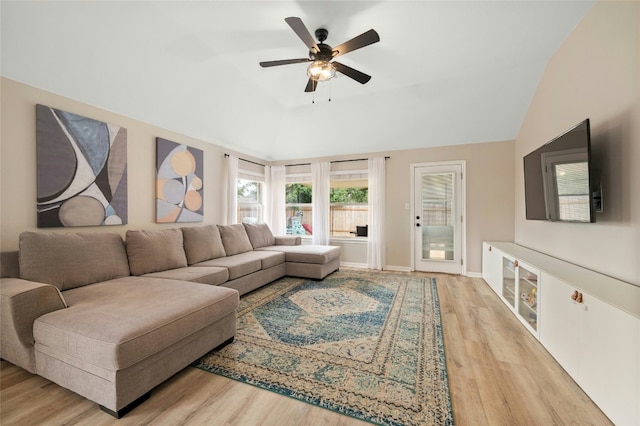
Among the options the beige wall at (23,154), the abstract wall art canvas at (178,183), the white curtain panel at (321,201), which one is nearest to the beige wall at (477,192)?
the white curtain panel at (321,201)

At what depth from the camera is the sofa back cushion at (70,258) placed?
2033 millimetres

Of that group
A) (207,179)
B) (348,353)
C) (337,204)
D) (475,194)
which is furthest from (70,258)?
(475,194)

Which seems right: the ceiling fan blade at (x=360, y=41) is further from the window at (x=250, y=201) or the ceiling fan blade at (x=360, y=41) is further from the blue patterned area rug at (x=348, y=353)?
the window at (x=250, y=201)

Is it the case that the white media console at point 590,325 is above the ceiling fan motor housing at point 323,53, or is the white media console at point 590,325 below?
below

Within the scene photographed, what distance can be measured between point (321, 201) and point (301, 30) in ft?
11.8

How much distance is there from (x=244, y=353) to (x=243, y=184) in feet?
12.3

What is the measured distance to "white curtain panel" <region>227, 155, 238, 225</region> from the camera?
4.61 meters

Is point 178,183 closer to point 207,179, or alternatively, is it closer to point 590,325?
point 207,179

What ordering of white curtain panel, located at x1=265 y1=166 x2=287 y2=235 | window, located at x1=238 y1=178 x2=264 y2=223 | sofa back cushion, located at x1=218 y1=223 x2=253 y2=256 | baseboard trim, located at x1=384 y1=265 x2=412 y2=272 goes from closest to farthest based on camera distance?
sofa back cushion, located at x1=218 y1=223 x2=253 y2=256 < baseboard trim, located at x1=384 y1=265 x2=412 y2=272 < window, located at x1=238 y1=178 x2=264 y2=223 < white curtain panel, located at x1=265 y1=166 x2=287 y2=235

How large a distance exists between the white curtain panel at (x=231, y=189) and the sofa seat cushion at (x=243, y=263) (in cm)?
92

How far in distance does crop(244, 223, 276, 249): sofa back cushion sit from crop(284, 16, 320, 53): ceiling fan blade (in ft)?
10.4

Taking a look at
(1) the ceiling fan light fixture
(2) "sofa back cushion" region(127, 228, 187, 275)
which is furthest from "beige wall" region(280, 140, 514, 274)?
(2) "sofa back cushion" region(127, 228, 187, 275)

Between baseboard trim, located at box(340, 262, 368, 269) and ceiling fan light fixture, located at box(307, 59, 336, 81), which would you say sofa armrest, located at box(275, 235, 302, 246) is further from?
ceiling fan light fixture, located at box(307, 59, 336, 81)

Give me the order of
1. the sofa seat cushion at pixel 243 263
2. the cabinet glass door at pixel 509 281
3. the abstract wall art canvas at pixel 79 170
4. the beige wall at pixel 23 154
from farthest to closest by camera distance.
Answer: the sofa seat cushion at pixel 243 263
the cabinet glass door at pixel 509 281
the abstract wall art canvas at pixel 79 170
the beige wall at pixel 23 154
